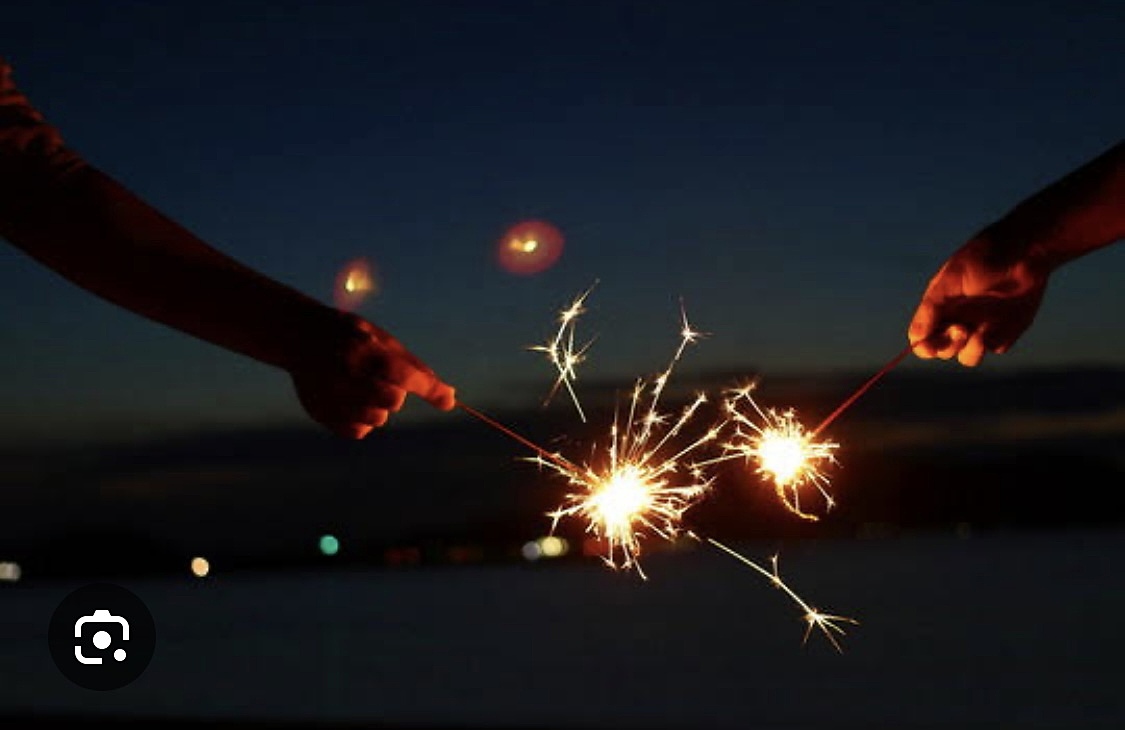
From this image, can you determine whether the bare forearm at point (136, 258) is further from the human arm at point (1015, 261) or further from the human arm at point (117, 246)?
the human arm at point (1015, 261)

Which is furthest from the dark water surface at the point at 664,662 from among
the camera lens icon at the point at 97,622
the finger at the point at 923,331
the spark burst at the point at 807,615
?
the finger at the point at 923,331

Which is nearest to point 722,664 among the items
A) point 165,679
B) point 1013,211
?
point 165,679

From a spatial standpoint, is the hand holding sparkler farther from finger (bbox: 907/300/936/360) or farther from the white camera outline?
the white camera outline

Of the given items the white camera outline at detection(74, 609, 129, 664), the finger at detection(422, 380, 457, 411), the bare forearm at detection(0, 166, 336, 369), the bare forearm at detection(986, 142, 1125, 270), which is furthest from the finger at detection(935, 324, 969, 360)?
the white camera outline at detection(74, 609, 129, 664)

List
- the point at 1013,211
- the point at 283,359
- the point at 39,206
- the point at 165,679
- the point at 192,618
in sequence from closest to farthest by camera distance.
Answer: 1. the point at 39,206
2. the point at 283,359
3. the point at 1013,211
4. the point at 165,679
5. the point at 192,618

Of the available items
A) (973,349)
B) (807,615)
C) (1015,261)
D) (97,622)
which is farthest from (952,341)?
(807,615)

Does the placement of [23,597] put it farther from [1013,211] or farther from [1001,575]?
[1013,211]

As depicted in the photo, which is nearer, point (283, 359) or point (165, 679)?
point (283, 359)

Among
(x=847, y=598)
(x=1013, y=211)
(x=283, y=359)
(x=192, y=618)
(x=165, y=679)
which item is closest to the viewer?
(x=283, y=359)
